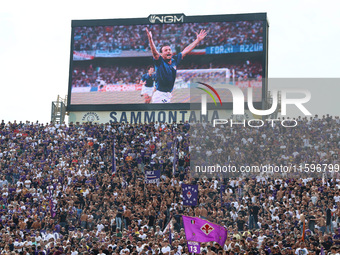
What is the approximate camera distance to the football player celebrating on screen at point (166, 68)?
45312 millimetres

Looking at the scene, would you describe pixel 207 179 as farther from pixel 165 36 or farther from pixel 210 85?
pixel 165 36

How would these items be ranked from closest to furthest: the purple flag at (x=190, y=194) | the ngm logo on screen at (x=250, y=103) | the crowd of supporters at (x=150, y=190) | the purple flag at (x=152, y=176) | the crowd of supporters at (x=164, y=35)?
the crowd of supporters at (x=150, y=190)
the purple flag at (x=190, y=194)
the purple flag at (x=152, y=176)
the ngm logo on screen at (x=250, y=103)
the crowd of supporters at (x=164, y=35)

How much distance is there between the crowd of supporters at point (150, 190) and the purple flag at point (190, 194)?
0.30 metres

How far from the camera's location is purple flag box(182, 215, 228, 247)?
20.0m

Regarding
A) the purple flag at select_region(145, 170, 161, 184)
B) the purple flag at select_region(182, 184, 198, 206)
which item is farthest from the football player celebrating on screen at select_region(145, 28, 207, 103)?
the purple flag at select_region(182, 184, 198, 206)

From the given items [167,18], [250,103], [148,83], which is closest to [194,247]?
[250,103]

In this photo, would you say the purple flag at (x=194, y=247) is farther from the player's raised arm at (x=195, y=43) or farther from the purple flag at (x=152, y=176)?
the player's raised arm at (x=195, y=43)

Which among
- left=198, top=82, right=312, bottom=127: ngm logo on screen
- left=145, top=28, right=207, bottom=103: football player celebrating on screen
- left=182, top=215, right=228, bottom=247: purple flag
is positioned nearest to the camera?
left=182, top=215, right=228, bottom=247: purple flag

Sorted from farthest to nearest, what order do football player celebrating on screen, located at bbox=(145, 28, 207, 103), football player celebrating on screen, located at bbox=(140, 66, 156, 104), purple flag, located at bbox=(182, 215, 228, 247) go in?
football player celebrating on screen, located at bbox=(140, 66, 156, 104)
football player celebrating on screen, located at bbox=(145, 28, 207, 103)
purple flag, located at bbox=(182, 215, 228, 247)

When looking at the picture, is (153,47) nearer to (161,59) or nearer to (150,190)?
(161,59)

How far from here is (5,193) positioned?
3541 cm

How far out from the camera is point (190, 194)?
1193 inches

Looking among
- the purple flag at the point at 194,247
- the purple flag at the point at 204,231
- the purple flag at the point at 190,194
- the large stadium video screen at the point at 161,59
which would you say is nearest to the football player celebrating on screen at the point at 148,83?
the large stadium video screen at the point at 161,59

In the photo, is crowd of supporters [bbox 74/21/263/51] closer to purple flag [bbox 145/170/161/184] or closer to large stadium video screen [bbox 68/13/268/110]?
large stadium video screen [bbox 68/13/268/110]
